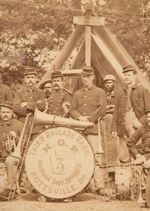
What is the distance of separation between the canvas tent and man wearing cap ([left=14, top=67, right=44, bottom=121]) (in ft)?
0.56

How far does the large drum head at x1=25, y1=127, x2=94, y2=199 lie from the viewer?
20.3 ft

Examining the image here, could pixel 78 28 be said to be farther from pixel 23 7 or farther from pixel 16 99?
pixel 16 99

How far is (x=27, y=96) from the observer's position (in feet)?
21.7

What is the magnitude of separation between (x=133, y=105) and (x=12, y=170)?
188cm

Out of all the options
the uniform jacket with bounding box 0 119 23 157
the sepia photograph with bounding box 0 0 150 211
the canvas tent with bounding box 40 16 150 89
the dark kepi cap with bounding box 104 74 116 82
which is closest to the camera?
the sepia photograph with bounding box 0 0 150 211

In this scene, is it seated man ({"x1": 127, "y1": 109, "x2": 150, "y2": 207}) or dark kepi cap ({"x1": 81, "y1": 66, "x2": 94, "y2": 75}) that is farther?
dark kepi cap ({"x1": 81, "y1": 66, "x2": 94, "y2": 75})

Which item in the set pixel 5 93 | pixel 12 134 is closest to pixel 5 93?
pixel 5 93

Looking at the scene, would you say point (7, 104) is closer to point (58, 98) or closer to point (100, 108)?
point (58, 98)

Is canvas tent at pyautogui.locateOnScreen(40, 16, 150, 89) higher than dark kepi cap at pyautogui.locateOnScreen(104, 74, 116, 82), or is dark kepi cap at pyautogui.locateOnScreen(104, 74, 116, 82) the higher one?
canvas tent at pyautogui.locateOnScreen(40, 16, 150, 89)

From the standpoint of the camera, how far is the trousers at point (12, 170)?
6.19 meters

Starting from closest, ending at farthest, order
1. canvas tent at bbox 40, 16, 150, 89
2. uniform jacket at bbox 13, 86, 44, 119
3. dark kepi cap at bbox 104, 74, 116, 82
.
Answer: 1. uniform jacket at bbox 13, 86, 44, 119
2. dark kepi cap at bbox 104, 74, 116, 82
3. canvas tent at bbox 40, 16, 150, 89

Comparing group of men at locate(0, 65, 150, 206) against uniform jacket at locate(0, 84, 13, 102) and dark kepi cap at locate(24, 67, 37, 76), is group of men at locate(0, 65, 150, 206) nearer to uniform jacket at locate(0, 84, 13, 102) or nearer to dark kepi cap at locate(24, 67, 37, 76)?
uniform jacket at locate(0, 84, 13, 102)

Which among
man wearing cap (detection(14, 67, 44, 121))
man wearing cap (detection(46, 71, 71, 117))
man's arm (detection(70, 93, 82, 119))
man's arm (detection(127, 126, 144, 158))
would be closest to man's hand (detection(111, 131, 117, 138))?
man's arm (detection(127, 126, 144, 158))

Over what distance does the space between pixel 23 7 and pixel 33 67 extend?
95 cm
